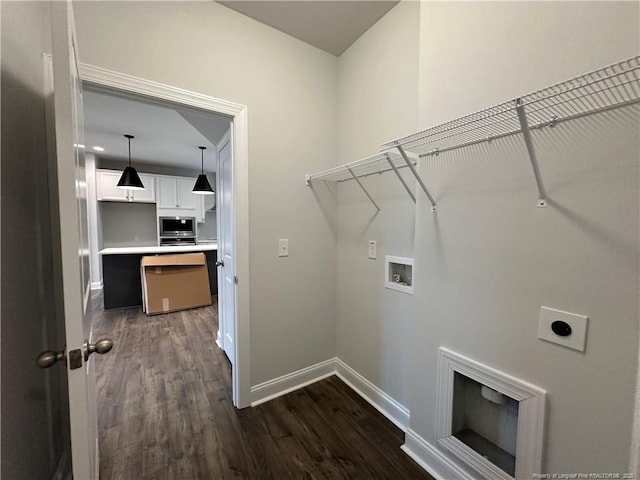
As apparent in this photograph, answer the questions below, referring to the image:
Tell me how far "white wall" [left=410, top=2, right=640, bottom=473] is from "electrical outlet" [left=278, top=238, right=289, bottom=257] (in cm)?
106

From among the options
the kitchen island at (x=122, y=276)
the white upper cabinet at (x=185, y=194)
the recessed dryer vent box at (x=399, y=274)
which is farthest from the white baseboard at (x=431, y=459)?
the white upper cabinet at (x=185, y=194)

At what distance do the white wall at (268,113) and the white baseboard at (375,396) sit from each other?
199 millimetres

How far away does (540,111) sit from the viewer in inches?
38.1

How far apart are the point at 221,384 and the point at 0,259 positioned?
1.85 meters

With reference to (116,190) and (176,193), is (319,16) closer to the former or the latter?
(176,193)

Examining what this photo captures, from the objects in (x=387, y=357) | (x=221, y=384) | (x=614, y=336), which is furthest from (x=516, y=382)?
(x=221, y=384)

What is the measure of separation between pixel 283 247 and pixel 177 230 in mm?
4473

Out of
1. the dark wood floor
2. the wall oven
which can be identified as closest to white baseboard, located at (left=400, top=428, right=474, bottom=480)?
the dark wood floor

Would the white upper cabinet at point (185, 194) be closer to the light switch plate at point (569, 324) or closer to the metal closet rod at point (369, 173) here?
the metal closet rod at point (369, 173)

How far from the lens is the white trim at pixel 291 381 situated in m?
2.00

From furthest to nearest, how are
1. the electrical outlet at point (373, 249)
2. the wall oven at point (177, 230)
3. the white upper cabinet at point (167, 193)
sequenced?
the wall oven at point (177, 230)
the white upper cabinet at point (167, 193)
the electrical outlet at point (373, 249)

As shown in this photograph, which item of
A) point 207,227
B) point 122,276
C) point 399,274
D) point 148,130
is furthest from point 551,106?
point 207,227

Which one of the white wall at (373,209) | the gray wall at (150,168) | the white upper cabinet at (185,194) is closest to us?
the white wall at (373,209)

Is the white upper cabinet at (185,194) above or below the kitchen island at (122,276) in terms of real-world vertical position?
above
